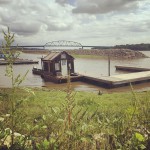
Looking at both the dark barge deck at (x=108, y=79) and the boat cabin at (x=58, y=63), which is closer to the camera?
the dark barge deck at (x=108, y=79)

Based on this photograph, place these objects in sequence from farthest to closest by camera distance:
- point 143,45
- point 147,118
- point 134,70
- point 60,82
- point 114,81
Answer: point 143,45, point 134,70, point 60,82, point 114,81, point 147,118

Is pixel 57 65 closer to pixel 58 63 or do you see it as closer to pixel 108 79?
pixel 58 63

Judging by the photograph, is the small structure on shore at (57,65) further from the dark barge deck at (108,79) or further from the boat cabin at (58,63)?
the dark barge deck at (108,79)

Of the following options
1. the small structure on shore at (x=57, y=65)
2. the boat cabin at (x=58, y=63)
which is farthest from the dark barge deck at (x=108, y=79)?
the boat cabin at (x=58, y=63)

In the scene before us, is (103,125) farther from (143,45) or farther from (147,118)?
(143,45)

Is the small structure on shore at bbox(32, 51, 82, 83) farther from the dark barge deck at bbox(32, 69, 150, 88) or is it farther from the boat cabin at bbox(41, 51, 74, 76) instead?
the dark barge deck at bbox(32, 69, 150, 88)

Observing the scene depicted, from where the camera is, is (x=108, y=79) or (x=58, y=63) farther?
(x=58, y=63)

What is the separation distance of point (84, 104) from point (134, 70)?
107 ft

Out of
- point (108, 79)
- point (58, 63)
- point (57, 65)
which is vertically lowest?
point (108, 79)

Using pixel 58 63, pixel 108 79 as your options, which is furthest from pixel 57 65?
pixel 108 79

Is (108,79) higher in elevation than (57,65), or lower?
lower

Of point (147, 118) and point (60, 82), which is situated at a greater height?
point (147, 118)

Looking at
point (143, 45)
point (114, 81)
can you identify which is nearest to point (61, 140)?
point (114, 81)

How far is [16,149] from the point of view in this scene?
270 centimetres
